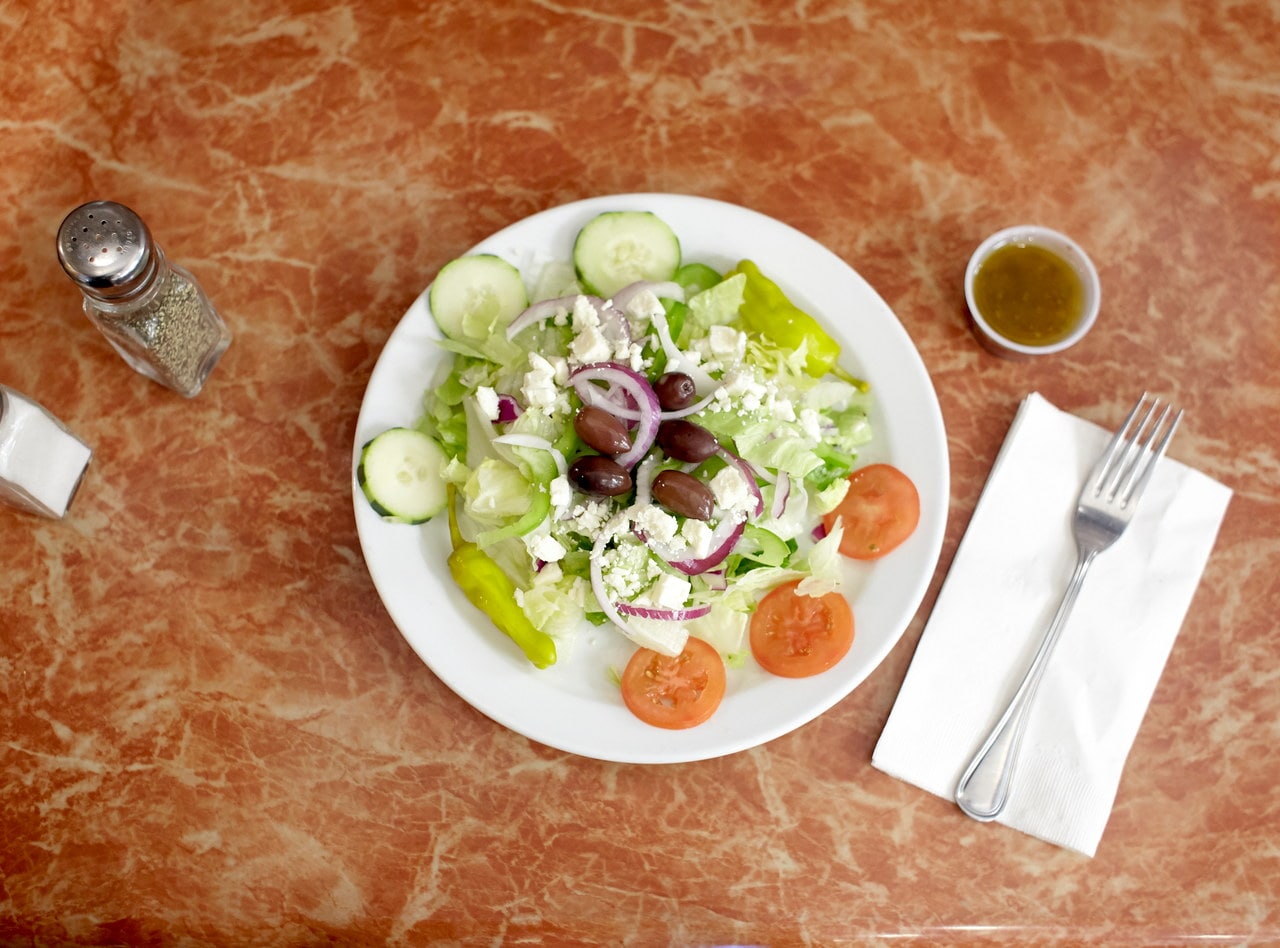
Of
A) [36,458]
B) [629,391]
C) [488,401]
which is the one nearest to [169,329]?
[36,458]

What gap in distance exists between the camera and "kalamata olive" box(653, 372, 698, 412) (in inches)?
106

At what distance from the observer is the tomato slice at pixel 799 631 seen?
2.72m

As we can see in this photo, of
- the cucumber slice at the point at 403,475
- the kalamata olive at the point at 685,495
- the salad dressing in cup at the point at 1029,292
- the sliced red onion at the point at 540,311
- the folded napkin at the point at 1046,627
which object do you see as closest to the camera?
the kalamata olive at the point at 685,495

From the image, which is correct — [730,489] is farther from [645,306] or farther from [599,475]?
[645,306]

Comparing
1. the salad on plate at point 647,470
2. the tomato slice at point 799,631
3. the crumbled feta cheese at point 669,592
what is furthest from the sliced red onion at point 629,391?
the tomato slice at point 799,631

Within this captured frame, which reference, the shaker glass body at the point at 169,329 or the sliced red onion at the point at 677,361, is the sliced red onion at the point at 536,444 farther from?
the shaker glass body at the point at 169,329

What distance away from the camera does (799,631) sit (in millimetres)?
2771

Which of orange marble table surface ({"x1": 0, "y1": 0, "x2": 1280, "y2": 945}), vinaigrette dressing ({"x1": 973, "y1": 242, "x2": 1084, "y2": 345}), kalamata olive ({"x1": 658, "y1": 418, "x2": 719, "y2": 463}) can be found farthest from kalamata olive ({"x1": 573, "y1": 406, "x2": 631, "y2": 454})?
vinaigrette dressing ({"x1": 973, "y1": 242, "x2": 1084, "y2": 345})

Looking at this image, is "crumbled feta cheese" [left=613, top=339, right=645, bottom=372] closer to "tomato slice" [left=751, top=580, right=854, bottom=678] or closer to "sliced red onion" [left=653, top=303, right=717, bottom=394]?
"sliced red onion" [left=653, top=303, right=717, bottom=394]

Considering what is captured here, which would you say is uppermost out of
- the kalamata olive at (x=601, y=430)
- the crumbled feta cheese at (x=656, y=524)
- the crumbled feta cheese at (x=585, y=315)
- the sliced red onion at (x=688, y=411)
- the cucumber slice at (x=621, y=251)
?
the cucumber slice at (x=621, y=251)

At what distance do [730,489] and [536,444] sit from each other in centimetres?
50

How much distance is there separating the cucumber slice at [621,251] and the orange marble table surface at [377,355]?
1.43ft

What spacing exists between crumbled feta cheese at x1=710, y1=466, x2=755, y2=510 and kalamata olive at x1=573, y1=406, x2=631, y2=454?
0.83ft

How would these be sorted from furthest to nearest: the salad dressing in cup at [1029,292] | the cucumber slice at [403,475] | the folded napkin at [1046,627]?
the salad dressing in cup at [1029,292], the folded napkin at [1046,627], the cucumber slice at [403,475]
